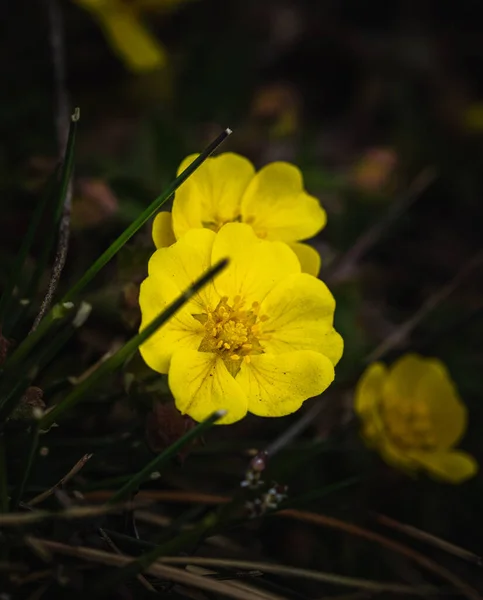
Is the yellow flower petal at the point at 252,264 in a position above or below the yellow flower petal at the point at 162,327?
above

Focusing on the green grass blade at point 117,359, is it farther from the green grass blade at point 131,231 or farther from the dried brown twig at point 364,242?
the dried brown twig at point 364,242

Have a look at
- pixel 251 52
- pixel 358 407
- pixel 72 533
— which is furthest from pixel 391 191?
pixel 72 533

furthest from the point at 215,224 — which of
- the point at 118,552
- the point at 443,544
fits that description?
the point at 443,544

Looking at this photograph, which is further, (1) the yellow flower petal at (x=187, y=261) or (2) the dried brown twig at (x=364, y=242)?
(2) the dried brown twig at (x=364, y=242)

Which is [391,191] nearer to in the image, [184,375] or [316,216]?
[316,216]

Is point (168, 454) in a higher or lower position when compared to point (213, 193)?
lower

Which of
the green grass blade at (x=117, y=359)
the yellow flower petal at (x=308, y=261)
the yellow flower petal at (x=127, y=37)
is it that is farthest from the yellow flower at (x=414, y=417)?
the yellow flower petal at (x=127, y=37)

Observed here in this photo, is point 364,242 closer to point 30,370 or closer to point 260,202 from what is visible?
point 260,202
